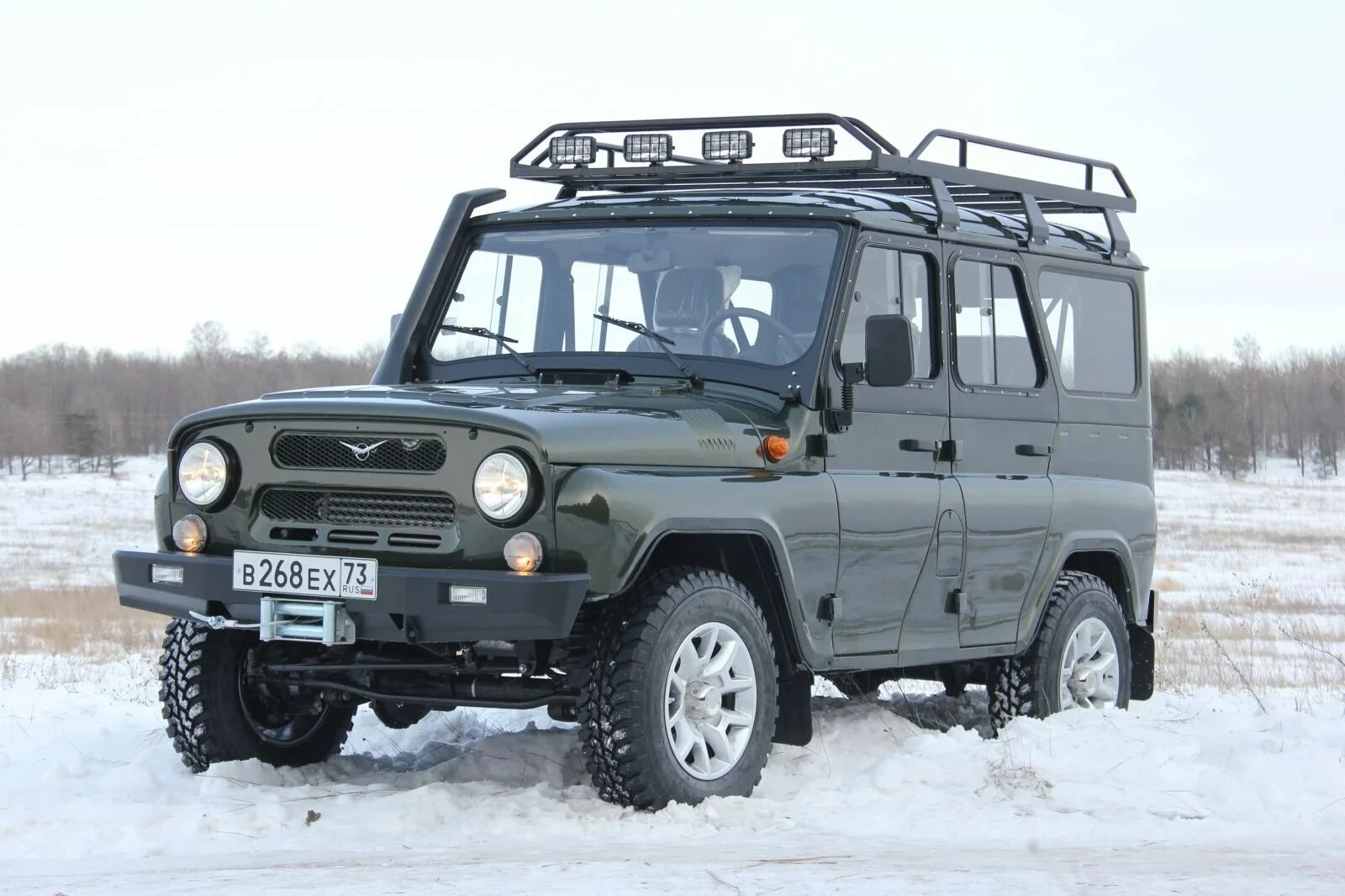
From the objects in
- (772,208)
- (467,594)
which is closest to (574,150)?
(772,208)

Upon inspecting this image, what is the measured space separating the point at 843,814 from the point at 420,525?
5.76 feet

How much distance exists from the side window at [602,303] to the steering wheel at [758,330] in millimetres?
301

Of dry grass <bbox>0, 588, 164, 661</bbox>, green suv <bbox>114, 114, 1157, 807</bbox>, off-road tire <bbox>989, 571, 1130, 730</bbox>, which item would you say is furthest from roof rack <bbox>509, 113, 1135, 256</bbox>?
dry grass <bbox>0, 588, 164, 661</bbox>

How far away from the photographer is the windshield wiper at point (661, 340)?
22.7 ft

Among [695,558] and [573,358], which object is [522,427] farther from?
[573,358]

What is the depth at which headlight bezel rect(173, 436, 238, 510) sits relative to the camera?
6.30m

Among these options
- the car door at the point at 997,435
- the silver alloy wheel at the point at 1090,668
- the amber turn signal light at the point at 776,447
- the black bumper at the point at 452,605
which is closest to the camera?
the black bumper at the point at 452,605

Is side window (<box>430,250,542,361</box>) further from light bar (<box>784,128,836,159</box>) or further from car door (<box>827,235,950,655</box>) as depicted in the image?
car door (<box>827,235,950,655</box>)

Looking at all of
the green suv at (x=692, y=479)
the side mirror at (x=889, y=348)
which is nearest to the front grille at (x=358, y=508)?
the green suv at (x=692, y=479)

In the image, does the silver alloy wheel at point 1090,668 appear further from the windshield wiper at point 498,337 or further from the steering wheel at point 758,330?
the windshield wiper at point 498,337

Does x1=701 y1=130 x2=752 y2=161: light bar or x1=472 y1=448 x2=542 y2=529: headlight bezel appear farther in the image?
x1=701 y1=130 x2=752 y2=161: light bar

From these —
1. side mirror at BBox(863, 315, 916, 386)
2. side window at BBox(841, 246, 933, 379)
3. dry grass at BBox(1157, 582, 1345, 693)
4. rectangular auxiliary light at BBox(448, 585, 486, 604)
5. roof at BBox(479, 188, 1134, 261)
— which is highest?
roof at BBox(479, 188, 1134, 261)

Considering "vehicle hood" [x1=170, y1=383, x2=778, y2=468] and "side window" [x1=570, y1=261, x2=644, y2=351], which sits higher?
"side window" [x1=570, y1=261, x2=644, y2=351]

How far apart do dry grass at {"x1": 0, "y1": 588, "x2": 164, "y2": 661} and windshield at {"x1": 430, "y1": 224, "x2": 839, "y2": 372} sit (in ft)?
20.1
